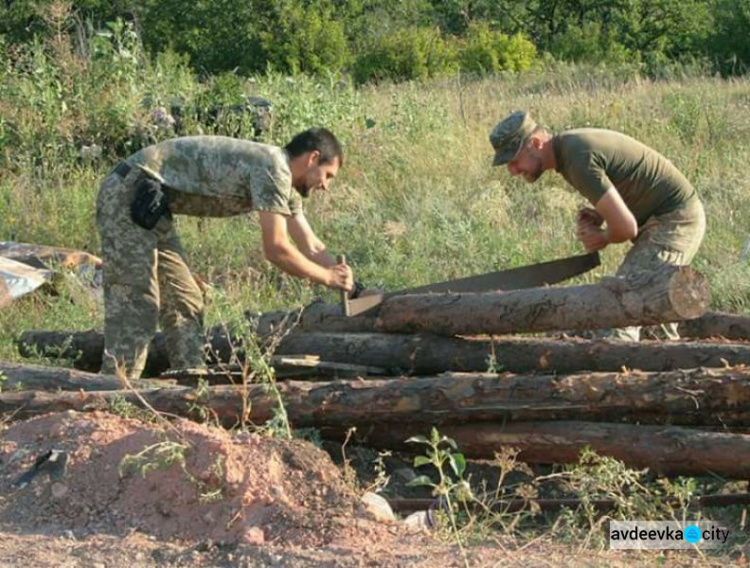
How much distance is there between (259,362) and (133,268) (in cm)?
202

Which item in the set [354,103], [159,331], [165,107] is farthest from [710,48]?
[159,331]

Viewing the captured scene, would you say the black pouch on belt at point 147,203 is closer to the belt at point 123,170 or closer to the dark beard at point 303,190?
the belt at point 123,170

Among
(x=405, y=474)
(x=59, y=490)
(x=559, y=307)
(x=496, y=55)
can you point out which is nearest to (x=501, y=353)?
(x=559, y=307)

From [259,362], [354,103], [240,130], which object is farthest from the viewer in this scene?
[354,103]

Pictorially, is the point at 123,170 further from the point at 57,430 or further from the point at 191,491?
the point at 191,491

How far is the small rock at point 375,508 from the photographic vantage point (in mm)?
5273

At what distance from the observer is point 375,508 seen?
550 cm

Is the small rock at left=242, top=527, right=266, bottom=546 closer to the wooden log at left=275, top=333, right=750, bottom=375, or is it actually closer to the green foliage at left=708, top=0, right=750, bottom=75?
the wooden log at left=275, top=333, right=750, bottom=375

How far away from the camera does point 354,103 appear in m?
15.3

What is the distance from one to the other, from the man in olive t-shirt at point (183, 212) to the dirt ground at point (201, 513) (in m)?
1.81

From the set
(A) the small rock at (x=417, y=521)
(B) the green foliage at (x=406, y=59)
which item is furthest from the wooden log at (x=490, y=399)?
(B) the green foliage at (x=406, y=59)

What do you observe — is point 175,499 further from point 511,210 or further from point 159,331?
point 511,210

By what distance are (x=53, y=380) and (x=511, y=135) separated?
298cm

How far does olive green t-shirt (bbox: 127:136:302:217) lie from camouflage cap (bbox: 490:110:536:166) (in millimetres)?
1239
